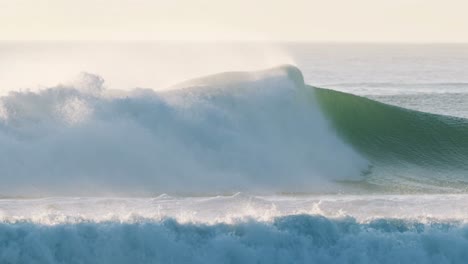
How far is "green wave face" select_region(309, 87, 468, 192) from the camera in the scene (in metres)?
20.6

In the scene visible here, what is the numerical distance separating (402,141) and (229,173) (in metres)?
5.73

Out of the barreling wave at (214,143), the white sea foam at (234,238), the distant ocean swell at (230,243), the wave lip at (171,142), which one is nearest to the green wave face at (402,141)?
the barreling wave at (214,143)

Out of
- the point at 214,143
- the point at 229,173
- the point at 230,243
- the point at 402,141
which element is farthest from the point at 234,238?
the point at 402,141

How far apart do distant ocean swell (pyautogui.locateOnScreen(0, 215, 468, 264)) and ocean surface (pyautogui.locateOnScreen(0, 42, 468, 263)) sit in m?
0.02

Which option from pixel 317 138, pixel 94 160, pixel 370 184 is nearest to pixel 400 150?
pixel 317 138

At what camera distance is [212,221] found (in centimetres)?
1284

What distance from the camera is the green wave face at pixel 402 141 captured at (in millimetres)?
20609

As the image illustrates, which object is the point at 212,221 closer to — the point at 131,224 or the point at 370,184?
the point at 131,224

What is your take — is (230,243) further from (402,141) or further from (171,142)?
(402,141)

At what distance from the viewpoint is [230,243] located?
12.4 m

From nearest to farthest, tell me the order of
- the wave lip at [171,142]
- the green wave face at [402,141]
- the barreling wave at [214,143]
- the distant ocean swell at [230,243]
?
the distant ocean swell at [230,243] < the wave lip at [171,142] < the barreling wave at [214,143] < the green wave face at [402,141]

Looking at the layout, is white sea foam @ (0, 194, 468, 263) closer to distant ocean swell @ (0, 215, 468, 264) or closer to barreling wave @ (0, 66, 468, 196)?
distant ocean swell @ (0, 215, 468, 264)

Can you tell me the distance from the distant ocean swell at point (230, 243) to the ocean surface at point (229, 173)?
16 mm

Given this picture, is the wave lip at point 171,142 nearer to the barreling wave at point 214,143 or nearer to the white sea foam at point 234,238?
the barreling wave at point 214,143
